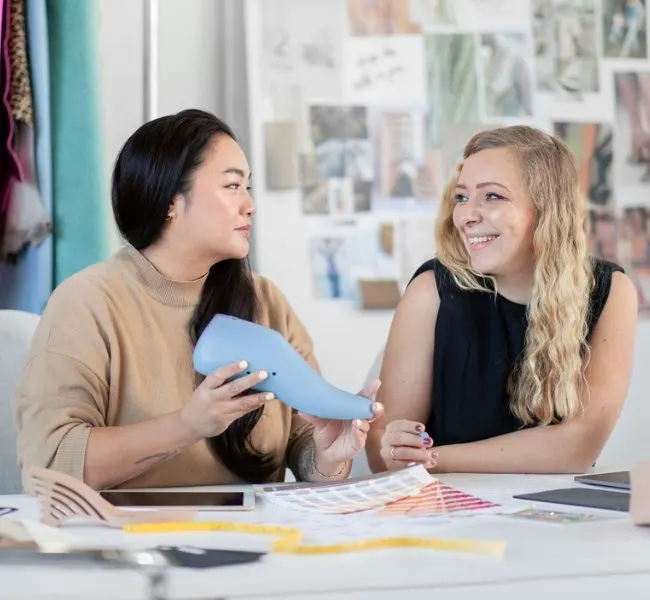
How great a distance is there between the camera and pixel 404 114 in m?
2.59

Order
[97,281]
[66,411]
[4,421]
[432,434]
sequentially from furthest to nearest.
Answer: [432,434], [4,421], [97,281], [66,411]

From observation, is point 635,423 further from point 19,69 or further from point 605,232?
point 19,69

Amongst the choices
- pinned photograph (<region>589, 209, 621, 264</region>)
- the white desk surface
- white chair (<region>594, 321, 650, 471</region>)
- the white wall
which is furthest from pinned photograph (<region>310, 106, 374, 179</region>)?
the white desk surface

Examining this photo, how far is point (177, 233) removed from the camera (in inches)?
62.2

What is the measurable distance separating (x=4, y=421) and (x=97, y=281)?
0.32 metres

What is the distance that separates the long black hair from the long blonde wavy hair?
Result: 1.44ft

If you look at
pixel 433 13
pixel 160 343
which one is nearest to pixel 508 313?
pixel 160 343

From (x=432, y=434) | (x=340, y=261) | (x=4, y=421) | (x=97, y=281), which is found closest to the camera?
(x=97, y=281)

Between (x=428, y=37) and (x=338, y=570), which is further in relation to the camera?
(x=428, y=37)

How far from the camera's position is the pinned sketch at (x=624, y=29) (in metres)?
2.73

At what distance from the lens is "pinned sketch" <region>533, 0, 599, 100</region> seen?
2678mm

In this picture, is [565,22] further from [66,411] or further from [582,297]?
[66,411]

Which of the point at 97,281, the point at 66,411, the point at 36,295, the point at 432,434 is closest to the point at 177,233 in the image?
the point at 97,281

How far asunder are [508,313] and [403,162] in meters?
0.87
